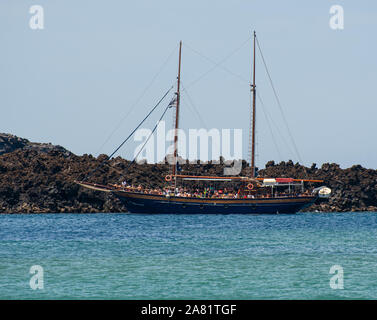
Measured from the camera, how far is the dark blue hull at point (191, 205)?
81.9 metres

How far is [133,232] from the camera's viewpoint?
168ft

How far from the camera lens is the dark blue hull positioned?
8194 centimetres

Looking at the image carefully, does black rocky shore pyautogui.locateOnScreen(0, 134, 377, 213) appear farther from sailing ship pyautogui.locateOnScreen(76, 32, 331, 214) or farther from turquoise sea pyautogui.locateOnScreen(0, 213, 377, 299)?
turquoise sea pyautogui.locateOnScreen(0, 213, 377, 299)

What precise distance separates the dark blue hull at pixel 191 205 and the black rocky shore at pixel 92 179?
301 inches


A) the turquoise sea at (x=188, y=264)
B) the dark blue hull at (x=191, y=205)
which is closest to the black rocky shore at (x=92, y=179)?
the dark blue hull at (x=191, y=205)

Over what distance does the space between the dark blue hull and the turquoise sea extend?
31043mm

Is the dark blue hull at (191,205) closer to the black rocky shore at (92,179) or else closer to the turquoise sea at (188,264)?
the black rocky shore at (92,179)

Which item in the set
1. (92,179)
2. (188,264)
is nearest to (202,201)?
(92,179)

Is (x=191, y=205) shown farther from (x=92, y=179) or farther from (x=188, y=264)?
(x=188, y=264)

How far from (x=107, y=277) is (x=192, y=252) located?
9.76 m

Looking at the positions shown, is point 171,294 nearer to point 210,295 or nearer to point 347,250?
point 210,295

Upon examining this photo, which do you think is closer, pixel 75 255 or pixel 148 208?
pixel 75 255

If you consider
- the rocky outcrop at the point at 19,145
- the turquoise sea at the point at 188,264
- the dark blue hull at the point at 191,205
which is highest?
the rocky outcrop at the point at 19,145
